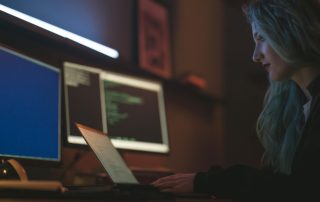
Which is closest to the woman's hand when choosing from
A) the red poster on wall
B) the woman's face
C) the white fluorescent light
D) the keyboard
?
the keyboard

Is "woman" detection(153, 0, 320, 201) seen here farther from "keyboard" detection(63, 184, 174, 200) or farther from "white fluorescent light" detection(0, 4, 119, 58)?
"white fluorescent light" detection(0, 4, 119, 58)

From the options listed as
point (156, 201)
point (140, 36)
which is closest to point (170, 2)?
point (140, 36)

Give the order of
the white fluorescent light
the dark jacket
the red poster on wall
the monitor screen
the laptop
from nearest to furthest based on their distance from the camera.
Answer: the laptop
the dark jacket
the monitor screen
the white fluorescent light
the red poster on wall

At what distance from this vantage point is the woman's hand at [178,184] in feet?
4.95

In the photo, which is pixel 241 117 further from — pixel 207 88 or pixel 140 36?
pixel 140 36

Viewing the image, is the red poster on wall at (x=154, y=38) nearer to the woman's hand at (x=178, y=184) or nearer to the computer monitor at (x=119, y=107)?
the computer monitor at (x=119, y=107)

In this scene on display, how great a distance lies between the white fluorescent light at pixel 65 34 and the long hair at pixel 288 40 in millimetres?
661

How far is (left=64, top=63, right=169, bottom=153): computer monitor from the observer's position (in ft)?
6.40

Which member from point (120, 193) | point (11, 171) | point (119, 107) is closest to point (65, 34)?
point (119, 107)

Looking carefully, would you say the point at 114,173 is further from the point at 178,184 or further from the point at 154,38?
the point at 154,38

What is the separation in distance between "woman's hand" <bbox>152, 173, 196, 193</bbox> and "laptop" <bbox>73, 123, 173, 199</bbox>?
0.08 m

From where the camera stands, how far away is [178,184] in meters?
1.52

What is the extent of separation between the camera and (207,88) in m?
3.34

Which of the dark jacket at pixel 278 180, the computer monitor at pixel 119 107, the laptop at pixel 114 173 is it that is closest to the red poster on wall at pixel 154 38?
the computer monitor at pixel 119 107
